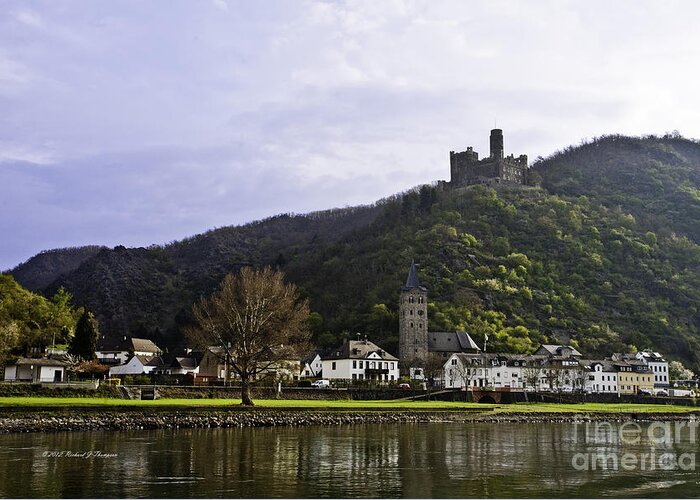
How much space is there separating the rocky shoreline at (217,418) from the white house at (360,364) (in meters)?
36.2

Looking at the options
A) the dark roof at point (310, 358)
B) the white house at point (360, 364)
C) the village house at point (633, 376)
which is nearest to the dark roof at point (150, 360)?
the dark roof at point (310, 358)

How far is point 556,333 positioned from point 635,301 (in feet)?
89.4

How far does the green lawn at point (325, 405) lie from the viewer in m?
55.2

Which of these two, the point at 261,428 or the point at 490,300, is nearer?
the point at 261,428

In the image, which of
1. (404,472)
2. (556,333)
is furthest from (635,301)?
(404,472)

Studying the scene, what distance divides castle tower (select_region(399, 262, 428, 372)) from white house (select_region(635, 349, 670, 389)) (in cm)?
3557

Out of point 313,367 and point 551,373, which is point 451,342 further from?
point 313,367

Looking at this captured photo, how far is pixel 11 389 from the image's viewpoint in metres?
61.5

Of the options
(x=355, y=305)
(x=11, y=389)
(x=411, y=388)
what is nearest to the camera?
(x=11, y=389)

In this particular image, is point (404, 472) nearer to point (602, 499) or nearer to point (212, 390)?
point (602, 499)

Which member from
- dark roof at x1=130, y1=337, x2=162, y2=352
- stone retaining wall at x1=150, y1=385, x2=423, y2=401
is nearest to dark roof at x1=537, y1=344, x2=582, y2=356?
stone retaining wall at x1=150, y1=385, x2=423, y2=401

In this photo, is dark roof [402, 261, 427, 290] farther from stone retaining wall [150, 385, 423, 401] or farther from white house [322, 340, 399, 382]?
stone retaining wall [150, 385, 423, 401]

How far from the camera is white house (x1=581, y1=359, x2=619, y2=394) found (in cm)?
11722

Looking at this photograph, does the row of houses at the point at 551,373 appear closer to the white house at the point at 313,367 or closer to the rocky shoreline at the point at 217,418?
the white house at the point at 313,367
